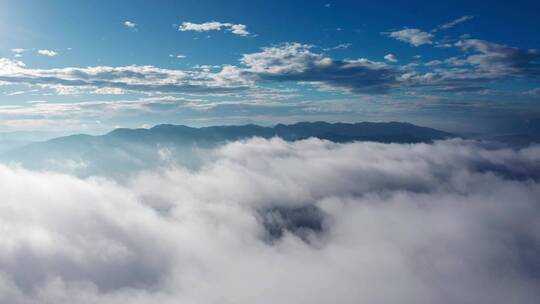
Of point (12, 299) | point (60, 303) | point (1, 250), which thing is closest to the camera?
point (12, 299)

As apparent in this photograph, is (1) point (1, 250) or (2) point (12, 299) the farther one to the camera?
(1) point (1, 250)

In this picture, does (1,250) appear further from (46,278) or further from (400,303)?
(400,303)

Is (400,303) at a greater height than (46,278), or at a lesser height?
lesser

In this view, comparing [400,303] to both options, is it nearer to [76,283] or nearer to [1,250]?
[76,283]

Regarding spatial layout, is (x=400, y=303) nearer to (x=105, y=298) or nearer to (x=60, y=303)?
(x=105, y=298)

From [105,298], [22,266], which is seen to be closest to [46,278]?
[22,266]

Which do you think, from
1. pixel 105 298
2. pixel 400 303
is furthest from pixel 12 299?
pixel 400 303

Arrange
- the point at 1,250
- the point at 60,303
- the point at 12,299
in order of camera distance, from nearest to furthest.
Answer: the point at 12,299 < the point at 60,303 < the point at 1,250

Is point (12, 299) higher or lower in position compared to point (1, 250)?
lower
